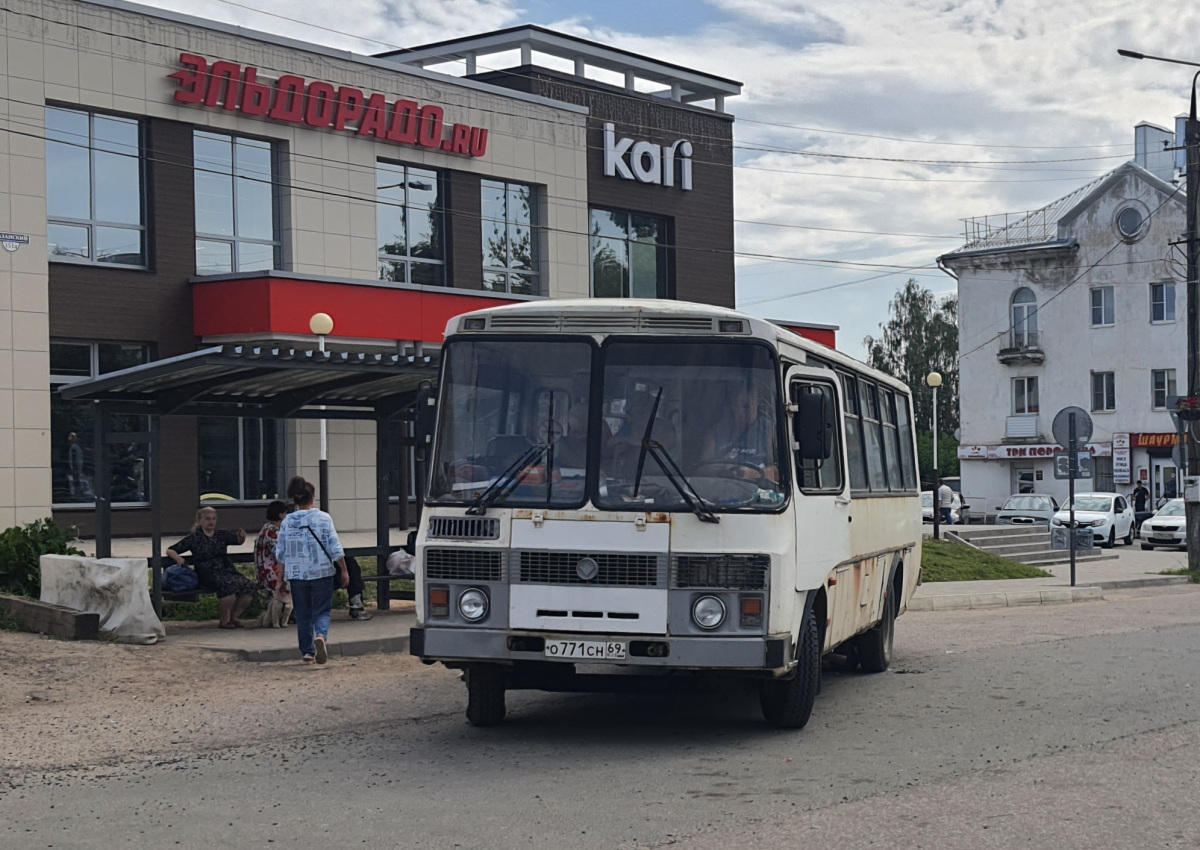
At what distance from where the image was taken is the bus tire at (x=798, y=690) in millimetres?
9523

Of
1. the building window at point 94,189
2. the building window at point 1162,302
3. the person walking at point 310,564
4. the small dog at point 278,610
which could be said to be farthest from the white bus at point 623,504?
the building window at point 1162,302

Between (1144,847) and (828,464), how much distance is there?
403 centimetres

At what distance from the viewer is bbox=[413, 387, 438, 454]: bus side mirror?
953 cm

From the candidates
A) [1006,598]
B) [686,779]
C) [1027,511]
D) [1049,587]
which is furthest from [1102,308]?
[686,779]

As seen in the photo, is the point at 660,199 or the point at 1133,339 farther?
the point at 1133,339

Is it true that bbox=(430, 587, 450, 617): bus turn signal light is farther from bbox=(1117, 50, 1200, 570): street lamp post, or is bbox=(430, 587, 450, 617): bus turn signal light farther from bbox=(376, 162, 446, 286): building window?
bbox=(1117, 50, 1200, 570): street lamp post

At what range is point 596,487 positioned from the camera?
9039 millimetres

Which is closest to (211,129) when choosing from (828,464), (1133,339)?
(828,464)

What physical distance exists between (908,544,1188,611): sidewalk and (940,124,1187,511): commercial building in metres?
30.2

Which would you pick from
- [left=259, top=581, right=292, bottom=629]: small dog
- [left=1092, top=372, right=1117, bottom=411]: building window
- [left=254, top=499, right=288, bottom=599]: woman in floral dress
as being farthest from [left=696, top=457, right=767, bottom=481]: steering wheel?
[left=1092, top=372, right=1117, bottom=411]: building window

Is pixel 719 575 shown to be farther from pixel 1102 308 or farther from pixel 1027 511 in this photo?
pixel 1102 308

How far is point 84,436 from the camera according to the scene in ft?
82.0

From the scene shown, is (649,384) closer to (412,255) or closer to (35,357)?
(35,357)

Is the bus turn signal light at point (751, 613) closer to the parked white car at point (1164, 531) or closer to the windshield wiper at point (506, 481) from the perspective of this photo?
the windshield wiper at point (506, 481)
